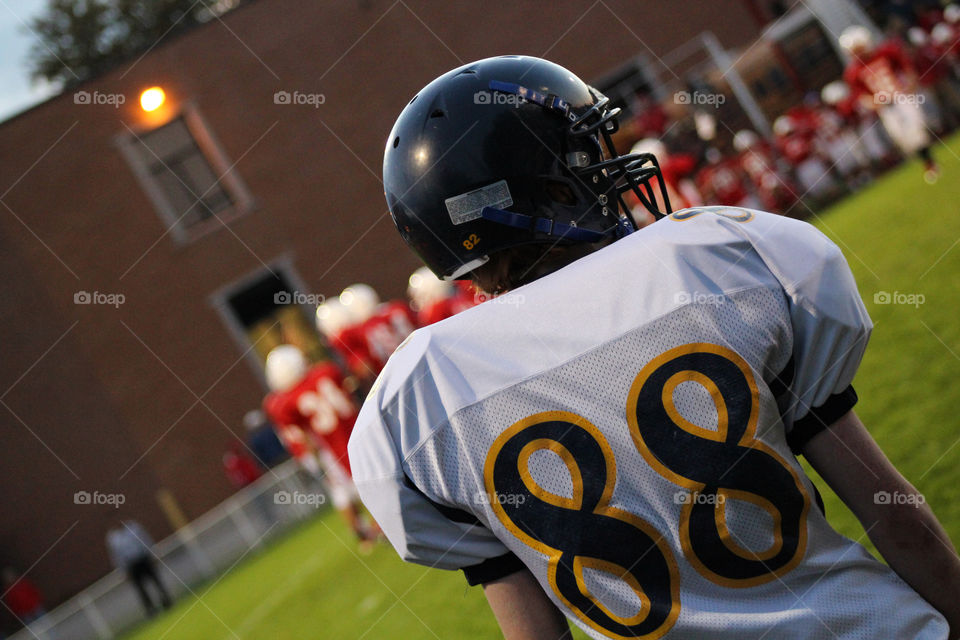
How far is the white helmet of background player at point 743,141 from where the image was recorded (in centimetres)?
1628

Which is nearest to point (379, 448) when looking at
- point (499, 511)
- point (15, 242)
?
point (499, 511)

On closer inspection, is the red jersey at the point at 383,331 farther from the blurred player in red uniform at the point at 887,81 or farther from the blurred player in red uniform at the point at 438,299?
the blurred player in red uniform at the point at 887,81

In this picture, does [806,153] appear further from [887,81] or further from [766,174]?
[887,81]

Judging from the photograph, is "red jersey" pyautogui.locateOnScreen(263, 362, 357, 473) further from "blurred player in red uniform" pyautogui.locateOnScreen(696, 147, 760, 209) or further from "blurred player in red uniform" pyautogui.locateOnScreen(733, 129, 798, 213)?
"blurred player in red uniform" pyautogui.locateOnScreen(733, 129, 798, 213)

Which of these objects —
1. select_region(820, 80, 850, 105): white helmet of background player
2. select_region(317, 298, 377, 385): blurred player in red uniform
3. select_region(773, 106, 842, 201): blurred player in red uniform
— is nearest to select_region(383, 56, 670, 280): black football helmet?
select_region(317, 298, 377, 385): blurred player in red uniform

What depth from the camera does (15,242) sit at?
1903cm

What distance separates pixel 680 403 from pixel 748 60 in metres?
18.0

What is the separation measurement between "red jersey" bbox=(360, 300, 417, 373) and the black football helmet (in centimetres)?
809

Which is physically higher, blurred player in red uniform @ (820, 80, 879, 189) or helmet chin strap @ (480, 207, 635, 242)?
helmet chin strap @ (480, 207, 635, 242)

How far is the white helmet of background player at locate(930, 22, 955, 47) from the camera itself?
49.3 ft

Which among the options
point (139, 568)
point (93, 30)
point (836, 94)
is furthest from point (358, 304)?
point (93, 30)

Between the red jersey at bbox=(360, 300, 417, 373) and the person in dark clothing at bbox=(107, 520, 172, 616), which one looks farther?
the person in dark clothing at bbox=(107, 520, 172, 616)

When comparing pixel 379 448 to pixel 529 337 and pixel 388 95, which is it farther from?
pixel 388 95

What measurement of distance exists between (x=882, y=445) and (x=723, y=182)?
37.3 ft
